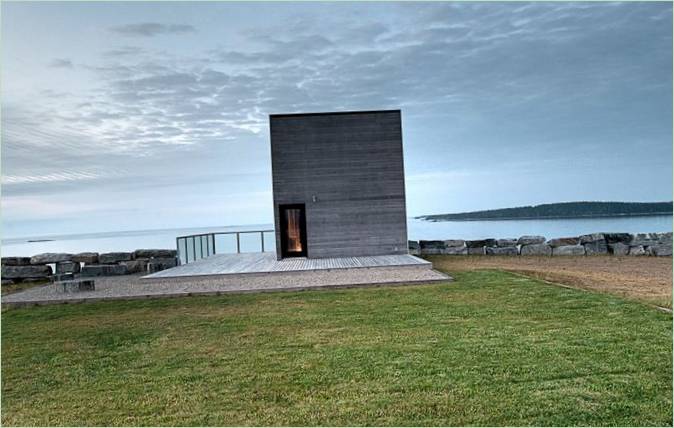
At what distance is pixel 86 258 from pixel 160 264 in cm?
209

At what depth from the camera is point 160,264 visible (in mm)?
13008

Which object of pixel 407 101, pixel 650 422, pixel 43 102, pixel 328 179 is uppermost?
pixel 407 101

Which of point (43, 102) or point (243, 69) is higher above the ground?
point (243, 69)

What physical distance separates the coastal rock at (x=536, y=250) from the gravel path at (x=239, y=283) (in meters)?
5.65

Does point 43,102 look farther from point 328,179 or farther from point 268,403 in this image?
point 268,403

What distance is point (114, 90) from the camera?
12.2 m

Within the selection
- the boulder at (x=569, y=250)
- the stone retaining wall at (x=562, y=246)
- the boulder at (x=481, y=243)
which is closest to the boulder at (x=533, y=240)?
the stone retaining wall at (x=562, y=246)

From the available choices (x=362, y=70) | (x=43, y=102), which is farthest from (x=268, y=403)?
(x=362, y=70)

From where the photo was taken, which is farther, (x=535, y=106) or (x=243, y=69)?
(x=535, y=106)

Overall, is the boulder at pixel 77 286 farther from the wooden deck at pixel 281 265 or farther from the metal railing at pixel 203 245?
the metal railing at pixel 203 245

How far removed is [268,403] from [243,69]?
10863mm

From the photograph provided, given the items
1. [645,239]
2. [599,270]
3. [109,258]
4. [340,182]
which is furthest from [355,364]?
[645,239]

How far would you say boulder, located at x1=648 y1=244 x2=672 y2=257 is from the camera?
13.6 metres

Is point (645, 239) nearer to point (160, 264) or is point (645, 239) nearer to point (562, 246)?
point (562, 246)
